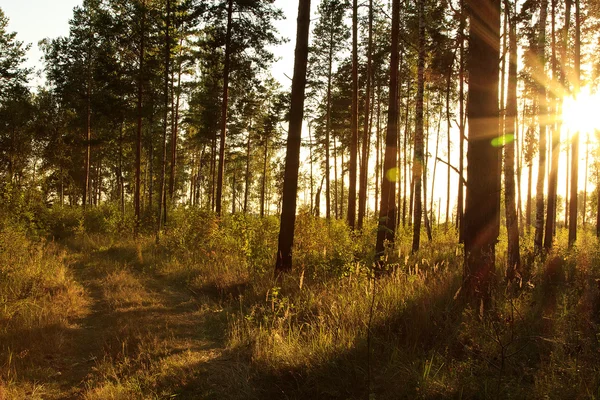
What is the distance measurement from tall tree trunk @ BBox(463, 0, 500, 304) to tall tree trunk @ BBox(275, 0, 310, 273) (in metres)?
4.19

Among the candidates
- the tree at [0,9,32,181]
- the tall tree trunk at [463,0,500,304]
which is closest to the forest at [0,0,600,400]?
the tall tree trunk at [463,0,500,304]

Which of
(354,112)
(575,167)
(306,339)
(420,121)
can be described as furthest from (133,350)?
(575,167)

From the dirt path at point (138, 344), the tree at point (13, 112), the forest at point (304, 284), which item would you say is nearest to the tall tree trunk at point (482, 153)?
the forest at point (304, 284)

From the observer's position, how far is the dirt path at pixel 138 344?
3664mm

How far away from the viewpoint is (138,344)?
15.4ft

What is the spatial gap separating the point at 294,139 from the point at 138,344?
5.09m

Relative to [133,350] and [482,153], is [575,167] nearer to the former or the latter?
[482,153]

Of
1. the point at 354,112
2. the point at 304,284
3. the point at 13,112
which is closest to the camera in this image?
the point at 304,284

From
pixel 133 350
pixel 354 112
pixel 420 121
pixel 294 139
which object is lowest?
pixel 133 350

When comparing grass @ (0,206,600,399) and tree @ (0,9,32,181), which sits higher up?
tree @ (0,9,32,181)

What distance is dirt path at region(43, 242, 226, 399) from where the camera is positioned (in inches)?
144

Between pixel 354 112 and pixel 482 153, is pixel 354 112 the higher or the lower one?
the higher one

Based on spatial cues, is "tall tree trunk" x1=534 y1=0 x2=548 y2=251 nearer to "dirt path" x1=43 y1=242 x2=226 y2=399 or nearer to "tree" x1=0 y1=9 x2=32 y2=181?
"dirt path" x1=43 y1=242 x2=226 y2=399

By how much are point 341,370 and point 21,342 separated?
4123 mm
